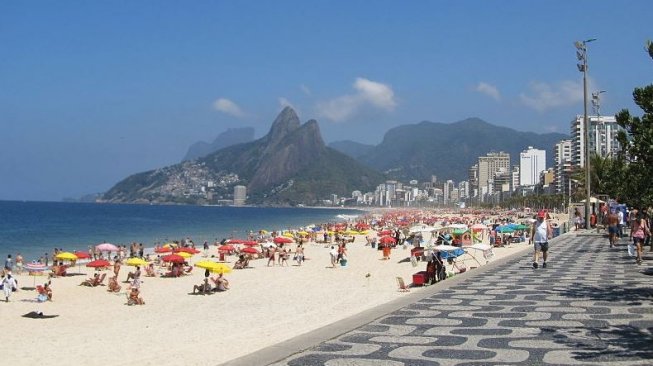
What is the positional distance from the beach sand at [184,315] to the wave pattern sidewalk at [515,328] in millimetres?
2008

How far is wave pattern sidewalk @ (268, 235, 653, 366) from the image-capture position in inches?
238

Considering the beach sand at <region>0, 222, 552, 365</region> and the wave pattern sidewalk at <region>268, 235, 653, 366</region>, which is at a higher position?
the wave pattern sidewalk at <region>268, 235, 653, 366</region>

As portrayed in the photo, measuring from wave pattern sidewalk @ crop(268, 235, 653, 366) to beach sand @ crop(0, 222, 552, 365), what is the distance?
2008 mm

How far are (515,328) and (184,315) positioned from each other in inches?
344

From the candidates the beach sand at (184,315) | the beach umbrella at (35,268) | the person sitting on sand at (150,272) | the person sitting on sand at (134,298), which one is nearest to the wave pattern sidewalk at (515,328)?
the beach sand at (184,315)

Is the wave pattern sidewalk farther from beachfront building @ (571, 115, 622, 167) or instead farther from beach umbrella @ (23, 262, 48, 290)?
beachfront building @ (571, 115, 622, 167)

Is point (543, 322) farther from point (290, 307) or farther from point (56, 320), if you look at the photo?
point (56, 320)

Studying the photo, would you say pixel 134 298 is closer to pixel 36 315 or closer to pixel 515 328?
pixel 36 315

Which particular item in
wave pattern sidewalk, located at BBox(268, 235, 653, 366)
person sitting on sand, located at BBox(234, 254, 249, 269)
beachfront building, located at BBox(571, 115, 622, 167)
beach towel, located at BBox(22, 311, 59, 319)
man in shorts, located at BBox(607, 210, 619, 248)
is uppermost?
beachfront building, located at BBox(571, 115, 622, 167)

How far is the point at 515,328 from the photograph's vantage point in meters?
7.50

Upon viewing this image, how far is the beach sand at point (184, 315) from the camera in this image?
9531mm

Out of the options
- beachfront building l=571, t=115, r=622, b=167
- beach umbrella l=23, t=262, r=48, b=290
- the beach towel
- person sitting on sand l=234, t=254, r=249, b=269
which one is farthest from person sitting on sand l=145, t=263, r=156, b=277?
beachfront building l=571, t=115, r=622, b=167

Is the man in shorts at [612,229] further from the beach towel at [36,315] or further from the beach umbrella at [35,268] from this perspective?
the beach umbrella at [35,268]

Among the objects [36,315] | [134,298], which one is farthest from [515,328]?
[134,298]
